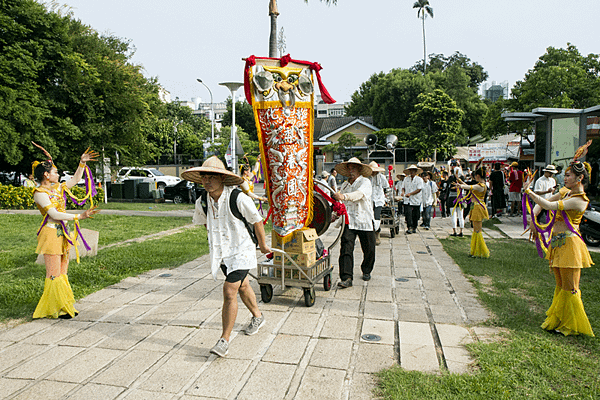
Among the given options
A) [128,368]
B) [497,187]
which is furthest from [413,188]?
[128,368]

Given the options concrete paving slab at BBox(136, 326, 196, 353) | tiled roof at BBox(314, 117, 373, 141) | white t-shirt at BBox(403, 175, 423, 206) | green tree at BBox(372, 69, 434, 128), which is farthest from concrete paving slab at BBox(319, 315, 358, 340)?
tiled roof at BBox(314, 117, 373, 141)

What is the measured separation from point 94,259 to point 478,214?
22.6 ft

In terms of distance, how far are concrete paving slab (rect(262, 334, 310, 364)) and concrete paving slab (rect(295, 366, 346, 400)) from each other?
24cm

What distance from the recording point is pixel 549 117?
13227mm

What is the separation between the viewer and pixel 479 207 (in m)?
8.13

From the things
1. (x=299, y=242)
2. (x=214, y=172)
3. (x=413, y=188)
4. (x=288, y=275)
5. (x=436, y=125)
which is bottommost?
(x=288, y=275)

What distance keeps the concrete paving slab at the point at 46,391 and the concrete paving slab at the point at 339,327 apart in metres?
2.17

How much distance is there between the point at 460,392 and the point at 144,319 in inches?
127

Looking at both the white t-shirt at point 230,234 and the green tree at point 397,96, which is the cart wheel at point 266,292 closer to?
the white t-shirt at point 230,234

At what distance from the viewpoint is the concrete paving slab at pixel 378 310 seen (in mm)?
4762

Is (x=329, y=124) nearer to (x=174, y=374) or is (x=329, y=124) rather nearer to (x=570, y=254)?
(x=570, y=254)

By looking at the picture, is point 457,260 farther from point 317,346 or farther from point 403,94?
point 403,94

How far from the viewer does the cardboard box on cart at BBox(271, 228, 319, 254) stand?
5047mm

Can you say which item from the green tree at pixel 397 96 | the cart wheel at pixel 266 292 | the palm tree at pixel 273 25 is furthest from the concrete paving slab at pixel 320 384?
the green tree at pixel 397 96
